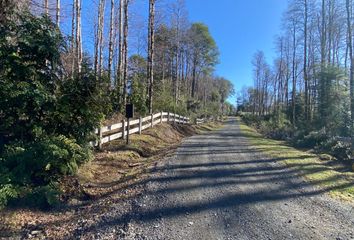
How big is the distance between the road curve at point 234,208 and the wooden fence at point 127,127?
117 inches

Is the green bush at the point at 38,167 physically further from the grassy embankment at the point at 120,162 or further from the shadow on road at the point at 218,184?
the shadow on road at the point at 218,184

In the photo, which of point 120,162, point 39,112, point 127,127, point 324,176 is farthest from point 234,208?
point 127,127

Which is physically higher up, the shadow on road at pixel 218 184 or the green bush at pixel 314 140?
the green bush at pixel 314 140

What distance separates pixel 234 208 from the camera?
17.5 feet

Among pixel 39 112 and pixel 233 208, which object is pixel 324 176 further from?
pixel 39 112

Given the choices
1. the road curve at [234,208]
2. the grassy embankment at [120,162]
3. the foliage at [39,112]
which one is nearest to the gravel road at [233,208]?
the road curve at [234,208]

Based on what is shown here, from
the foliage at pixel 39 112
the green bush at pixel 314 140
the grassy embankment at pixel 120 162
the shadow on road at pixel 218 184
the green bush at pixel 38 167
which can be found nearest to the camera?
the shadow on road at pixel 218 184

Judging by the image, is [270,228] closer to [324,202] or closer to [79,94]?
[324,202]

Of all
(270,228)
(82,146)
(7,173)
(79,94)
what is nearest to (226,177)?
(270,228)

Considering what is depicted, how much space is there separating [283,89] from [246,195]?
4598 cm

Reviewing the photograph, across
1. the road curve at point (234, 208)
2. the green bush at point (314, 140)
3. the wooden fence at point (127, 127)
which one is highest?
the wooden fence at point (127, 127)

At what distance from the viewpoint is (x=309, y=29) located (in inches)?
1081

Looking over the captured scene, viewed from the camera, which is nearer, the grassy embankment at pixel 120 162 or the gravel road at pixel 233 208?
the gravel road at pixel 233 208

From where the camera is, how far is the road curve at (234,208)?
4.38m
